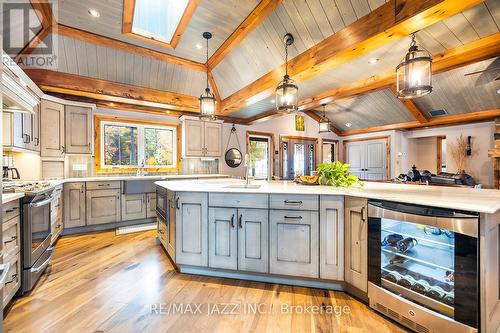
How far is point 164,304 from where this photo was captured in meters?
1.93

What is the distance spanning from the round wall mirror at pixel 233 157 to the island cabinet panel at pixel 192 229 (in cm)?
372

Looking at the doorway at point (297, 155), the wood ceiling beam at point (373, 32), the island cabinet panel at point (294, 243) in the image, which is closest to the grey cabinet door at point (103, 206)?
the island cabinet panel at point (294, 243)

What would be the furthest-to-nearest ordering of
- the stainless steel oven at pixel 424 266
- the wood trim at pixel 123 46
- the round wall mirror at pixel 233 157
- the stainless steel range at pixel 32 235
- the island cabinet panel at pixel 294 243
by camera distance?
the round wall mirror at pixel 233 157
the wood trim at pixel 123 46
the island cabinet panel at pixel 294 243
the stainless steel range at pixel 32 235
the stainless steel oven at pixel 424 266

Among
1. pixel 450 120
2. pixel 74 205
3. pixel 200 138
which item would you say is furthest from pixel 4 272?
pixel 450 120

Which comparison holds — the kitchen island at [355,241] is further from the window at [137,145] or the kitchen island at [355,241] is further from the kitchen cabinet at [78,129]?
the window at [137,145]

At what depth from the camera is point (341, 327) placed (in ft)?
5.45

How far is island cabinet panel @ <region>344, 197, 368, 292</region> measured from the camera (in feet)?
6.29

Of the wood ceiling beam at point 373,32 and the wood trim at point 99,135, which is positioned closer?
the wood ceiling beam at point 373,32

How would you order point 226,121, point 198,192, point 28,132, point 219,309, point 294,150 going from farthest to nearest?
1. point 294,150
2. point 226,121
3. point 28,132
4. point 198,192
5. point 219,309

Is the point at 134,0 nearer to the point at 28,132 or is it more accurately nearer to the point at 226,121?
the point at 28,132

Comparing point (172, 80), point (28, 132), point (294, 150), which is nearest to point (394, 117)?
point (294, 150)

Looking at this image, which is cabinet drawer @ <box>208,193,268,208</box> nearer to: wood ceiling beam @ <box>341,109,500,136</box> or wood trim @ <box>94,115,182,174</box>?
wood trim @ <box>94,115,182,174</box>

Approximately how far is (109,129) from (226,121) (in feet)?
8.80

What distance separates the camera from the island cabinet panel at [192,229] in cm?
237
